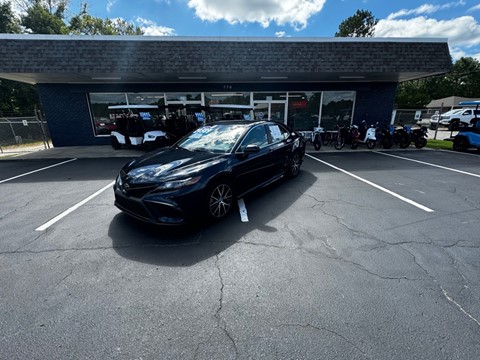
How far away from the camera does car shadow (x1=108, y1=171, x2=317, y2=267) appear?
2852 mm

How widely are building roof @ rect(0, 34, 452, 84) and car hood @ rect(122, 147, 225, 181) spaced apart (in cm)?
595

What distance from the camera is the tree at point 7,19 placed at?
21062 millimetres

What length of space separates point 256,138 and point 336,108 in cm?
1007

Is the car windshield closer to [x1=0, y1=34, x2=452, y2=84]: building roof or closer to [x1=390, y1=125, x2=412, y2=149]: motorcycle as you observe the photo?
[x1=0, y1=34, x2=452, y2=84]: building roof

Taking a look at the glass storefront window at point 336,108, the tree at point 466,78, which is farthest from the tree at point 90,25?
the tree at point 466,78

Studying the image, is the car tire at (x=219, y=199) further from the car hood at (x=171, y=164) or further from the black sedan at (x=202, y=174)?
the car hood at (x=171, y=164)

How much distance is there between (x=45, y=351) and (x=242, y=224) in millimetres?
2475

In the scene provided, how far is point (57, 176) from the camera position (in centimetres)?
661

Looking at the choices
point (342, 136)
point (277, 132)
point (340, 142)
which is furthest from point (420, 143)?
point (277, 132)

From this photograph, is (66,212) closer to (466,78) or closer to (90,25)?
(90,25)

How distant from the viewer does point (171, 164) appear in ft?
11.7

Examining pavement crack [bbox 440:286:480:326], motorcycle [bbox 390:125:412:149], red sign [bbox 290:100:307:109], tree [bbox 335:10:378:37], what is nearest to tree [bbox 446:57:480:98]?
tree [bbox 335:10:378:37]

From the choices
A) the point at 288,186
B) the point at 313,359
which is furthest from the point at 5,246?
the point at 288,186

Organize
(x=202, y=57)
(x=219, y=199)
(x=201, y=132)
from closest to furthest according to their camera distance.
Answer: (x=219, y=199), (x=201, y=132), (x=202, y=57)
